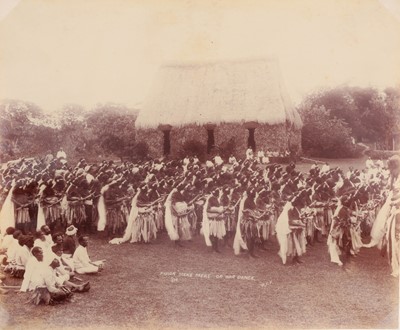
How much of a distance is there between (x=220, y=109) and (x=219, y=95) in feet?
0.42

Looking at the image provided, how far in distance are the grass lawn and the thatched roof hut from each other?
94 cm

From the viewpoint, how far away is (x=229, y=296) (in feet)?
13.7

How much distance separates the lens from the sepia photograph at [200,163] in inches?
164

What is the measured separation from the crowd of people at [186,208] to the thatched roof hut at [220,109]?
0.21 metres

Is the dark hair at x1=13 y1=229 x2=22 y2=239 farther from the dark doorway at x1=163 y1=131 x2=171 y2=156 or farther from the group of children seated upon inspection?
the dark doorway at x1=163 y1=131 x2=171 y2=156

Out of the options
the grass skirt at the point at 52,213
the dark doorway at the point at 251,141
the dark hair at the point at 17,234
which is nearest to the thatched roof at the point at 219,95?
the dark doorway at the point at 251,141

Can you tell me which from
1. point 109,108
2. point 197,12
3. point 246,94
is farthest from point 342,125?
point 109,108

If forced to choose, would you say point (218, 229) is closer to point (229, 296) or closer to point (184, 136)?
point (229, 296)

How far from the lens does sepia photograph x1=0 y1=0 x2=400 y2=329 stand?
416cm

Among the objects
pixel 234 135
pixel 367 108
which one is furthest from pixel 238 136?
pixel 367 108

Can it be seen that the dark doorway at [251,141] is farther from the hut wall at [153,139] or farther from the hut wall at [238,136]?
the hut wall at [153,139]

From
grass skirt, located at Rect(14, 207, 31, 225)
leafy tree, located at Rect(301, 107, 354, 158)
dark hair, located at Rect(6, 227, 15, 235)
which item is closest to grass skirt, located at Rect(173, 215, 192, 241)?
leafy tree, located at Rect(301, 107, 354, 158)

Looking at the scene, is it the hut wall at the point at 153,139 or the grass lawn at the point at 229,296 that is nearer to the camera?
the grass lawn at the point at 229,296

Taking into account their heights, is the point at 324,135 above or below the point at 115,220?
above
